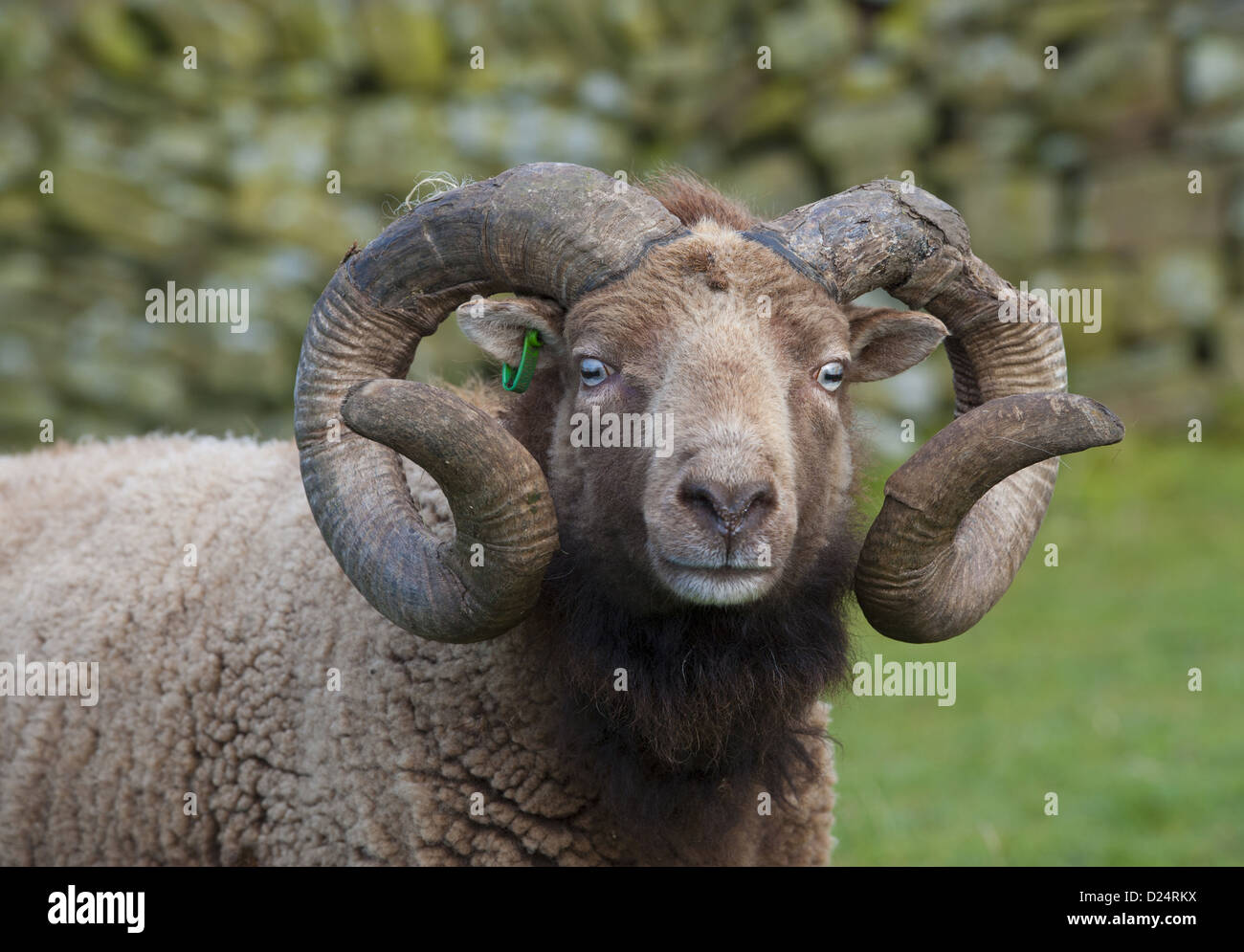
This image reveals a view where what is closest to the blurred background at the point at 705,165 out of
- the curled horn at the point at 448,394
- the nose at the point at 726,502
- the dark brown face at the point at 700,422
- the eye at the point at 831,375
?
the eye at the point at 831,375

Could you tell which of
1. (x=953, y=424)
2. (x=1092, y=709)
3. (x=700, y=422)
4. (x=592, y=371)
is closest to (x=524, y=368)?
(x=592, y=371)

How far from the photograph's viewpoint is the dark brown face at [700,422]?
14.6ft

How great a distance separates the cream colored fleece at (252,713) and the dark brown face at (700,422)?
744 millimetres

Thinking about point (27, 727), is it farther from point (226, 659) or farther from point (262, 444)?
point (262, 444)

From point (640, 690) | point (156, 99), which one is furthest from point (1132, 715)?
point (156, 99)

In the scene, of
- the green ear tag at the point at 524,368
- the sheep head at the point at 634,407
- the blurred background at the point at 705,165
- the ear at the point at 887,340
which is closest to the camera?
the sheep head at the point at 634,407

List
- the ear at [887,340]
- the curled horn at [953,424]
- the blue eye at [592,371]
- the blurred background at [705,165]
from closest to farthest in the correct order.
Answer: the curled horn at [953,424]
the blue eye at [592,371]
the ear at [887,340]
the blurred background at [705,165]

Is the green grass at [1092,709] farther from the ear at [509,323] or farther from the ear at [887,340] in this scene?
the ear at [509,323]

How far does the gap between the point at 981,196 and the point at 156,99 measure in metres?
10.8

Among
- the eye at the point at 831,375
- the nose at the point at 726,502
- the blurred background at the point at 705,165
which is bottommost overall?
the nose at the point at 726,502

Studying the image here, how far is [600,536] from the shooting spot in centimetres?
488

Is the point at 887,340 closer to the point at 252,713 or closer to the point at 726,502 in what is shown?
the point at 726,502

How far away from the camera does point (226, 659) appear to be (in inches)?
225

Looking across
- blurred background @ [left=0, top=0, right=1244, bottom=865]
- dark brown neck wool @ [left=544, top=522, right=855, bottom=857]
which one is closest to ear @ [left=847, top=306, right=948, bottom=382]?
dark brown neck wool @ [left=544, top=522, right=855, bottom=857]
